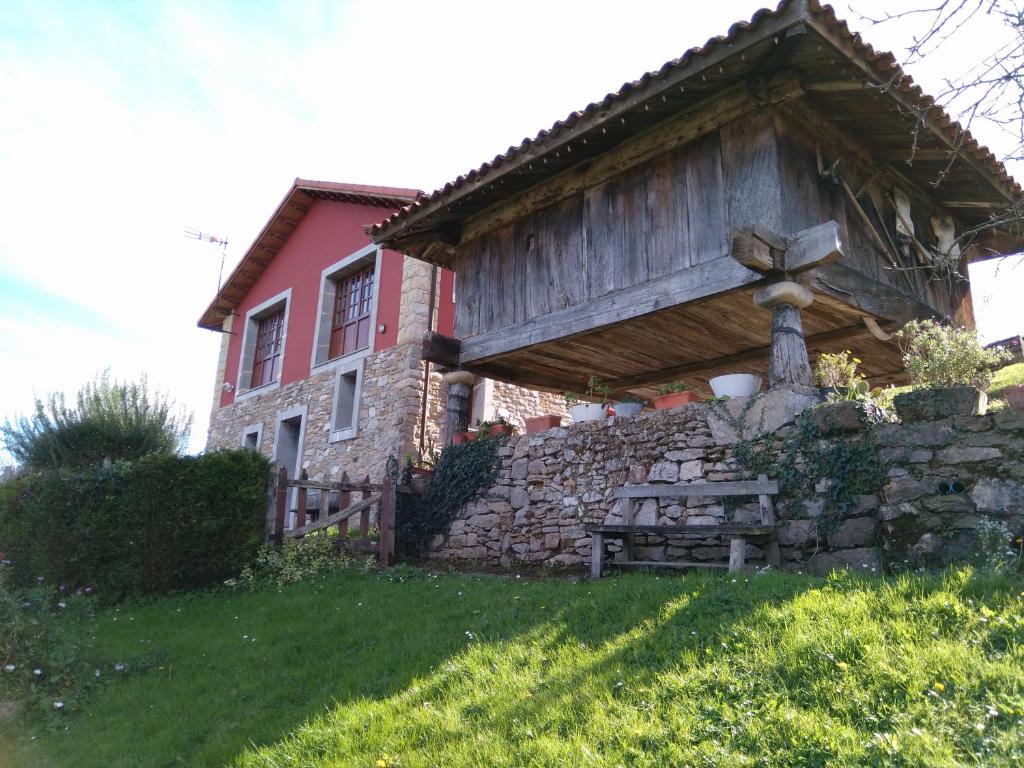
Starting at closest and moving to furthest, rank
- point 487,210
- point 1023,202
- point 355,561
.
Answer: point 1023,202 < point 355,561 < point 487,210

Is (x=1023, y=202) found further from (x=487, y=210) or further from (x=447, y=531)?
(x=447, y=531)

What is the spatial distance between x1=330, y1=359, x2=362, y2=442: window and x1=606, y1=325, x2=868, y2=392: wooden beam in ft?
17.0

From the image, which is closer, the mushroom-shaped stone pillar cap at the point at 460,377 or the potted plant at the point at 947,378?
the potted plant at the point at 947,378

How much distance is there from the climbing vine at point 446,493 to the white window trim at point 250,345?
802 cm

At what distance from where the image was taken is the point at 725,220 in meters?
6.23

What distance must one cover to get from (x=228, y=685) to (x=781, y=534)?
392 centimetres

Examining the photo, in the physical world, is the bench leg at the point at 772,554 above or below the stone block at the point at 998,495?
below

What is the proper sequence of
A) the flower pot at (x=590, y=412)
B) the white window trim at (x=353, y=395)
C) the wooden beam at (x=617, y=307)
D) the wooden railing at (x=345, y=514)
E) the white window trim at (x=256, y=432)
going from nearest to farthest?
the wooden beam at (x=617, y=307) → the flower pot at (x=590, y=412) → the wooden railing at (x=345, y=514) → the white window trim at (x=353, y=395) → the white window trim at (x=256, y=432)

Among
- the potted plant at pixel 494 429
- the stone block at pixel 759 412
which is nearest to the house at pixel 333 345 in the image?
the potted plant at pixel 494 429

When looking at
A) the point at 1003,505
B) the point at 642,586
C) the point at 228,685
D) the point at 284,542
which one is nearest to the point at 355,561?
the point at 284,542

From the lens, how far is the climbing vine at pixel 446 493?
7.92 meters

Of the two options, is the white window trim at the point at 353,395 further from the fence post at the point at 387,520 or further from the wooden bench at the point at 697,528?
the wooden bench at the point at 697,528

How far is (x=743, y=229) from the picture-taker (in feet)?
18.2

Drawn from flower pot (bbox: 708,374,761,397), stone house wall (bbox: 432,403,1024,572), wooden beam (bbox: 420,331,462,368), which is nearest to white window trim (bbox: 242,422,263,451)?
wooden beam (bbox: 420,331,462,368)
